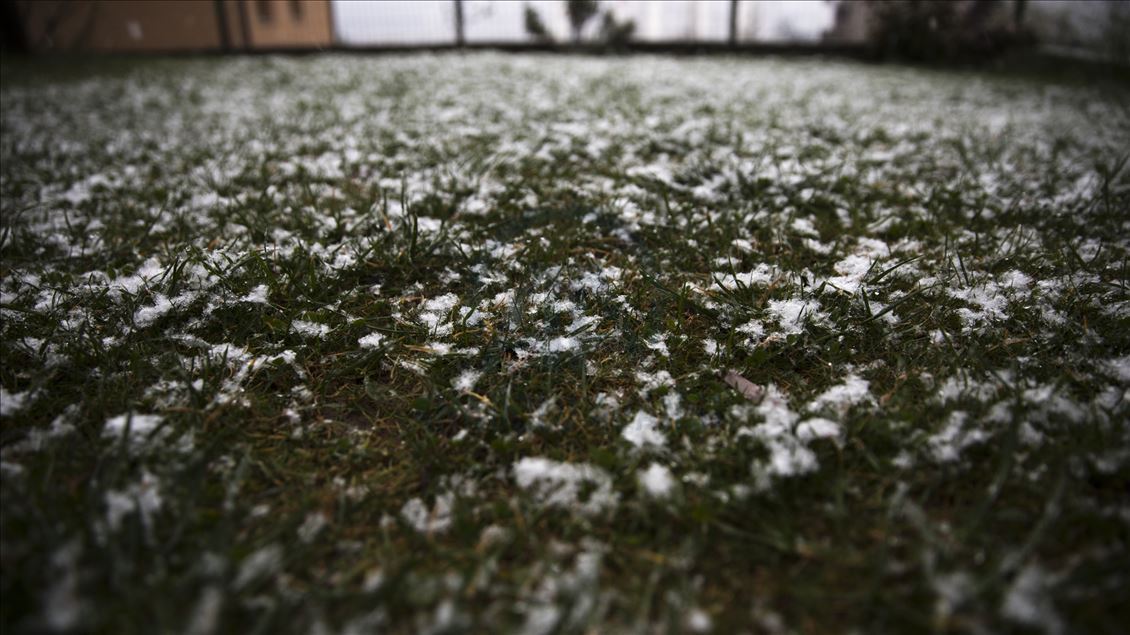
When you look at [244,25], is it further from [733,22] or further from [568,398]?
[568,398]

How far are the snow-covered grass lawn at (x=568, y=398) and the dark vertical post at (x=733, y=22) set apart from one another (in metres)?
6.94

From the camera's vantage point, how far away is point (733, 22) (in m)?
8.77

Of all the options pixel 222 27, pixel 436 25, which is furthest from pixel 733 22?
pixel 222 27

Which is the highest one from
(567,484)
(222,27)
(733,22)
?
(222,27)

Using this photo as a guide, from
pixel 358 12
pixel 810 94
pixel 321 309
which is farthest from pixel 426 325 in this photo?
pixel 358 12

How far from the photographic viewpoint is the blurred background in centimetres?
845

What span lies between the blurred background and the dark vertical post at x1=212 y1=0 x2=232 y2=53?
15 mm

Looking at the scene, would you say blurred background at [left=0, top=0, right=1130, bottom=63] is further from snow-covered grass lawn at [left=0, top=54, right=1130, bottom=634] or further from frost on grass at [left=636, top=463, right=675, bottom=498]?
frost on grass at [left=636, top=463, right=675, bottom=498]

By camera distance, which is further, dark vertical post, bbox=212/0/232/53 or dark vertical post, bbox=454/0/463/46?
dark vertical post, bbox=454/0/463/46

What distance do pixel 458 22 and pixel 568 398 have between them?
363 inches

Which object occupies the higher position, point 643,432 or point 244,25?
point 244,25

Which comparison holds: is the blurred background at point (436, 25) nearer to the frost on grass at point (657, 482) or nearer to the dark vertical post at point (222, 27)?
the dark vertical post at point (222, 27)

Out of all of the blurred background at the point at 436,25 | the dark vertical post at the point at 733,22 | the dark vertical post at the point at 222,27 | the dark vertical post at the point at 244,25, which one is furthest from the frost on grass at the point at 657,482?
the dark vertical post at the point at 222,27

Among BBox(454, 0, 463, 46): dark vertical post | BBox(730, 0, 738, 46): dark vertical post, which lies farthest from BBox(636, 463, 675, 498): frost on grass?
BBox(454, 0, 463, 46): dark vertical post
